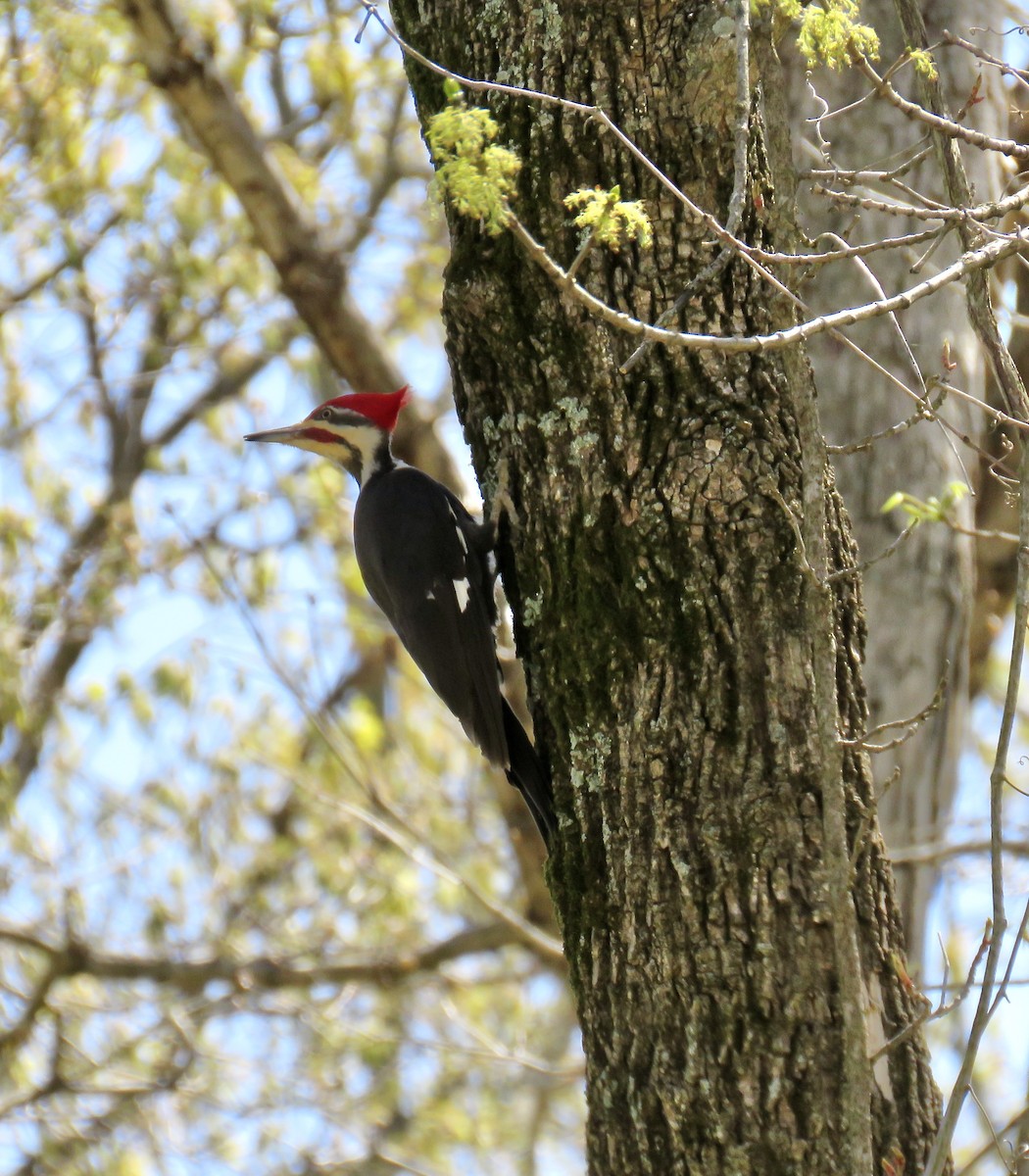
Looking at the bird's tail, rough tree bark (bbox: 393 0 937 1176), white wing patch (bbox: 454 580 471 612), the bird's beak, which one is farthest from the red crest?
rough tree bark (bbox: 393 0 937 1176)

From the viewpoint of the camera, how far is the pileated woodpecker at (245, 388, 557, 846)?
3660mm

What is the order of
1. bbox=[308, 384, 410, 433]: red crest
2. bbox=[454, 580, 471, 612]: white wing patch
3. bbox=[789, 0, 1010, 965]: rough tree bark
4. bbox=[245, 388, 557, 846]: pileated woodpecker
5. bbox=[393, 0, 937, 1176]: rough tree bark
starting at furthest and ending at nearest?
bbox=[308, 384, 410, 433]: red crest
bbox=[789, 0, 1010, 965]: rough tree bark
bbox=[454, 580, 471, 612]: white wing patch
bbox=[245, 388, 557, 846]: pileated woodpecker
bbox=[393, 0, 937, 1176]: rough tree bark

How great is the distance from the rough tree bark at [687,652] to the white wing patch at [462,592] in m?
1.21

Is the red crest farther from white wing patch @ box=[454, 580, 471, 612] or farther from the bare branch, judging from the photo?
white wing patch @ box=[454, 580, 471, 612]

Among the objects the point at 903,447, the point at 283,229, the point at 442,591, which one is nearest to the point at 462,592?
the point at 442,591

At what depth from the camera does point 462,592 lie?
3.98 m

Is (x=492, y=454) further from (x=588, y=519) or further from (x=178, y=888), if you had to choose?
(x=178, y=888)

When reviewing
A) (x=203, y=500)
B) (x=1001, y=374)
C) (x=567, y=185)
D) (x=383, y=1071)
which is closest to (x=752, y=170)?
(x=567, y=185)

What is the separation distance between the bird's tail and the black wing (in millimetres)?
45

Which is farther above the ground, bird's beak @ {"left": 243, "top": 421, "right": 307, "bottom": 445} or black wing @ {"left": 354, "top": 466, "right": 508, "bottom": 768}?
bird's beak @ {"left": 243, "top": 421, "right": 307, "bottom": 445}

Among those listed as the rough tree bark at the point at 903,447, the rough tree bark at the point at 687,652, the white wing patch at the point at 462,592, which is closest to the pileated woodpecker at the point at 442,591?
the white wing patch at the point at 462,592

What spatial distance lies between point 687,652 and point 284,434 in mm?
2483

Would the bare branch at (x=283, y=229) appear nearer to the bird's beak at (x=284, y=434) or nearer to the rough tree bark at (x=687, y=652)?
the bird's beak at (x=284, y=434)

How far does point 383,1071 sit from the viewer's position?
764 centimetres
